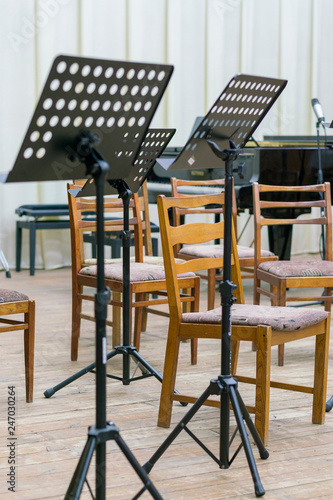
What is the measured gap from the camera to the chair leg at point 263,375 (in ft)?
7.00

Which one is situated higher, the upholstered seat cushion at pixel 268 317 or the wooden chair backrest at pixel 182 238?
the wooden chair backrest at pixel 182 238

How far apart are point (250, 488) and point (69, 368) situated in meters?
1.24

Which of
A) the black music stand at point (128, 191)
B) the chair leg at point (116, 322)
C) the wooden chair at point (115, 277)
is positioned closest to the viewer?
the black music stand at point (128, 191)

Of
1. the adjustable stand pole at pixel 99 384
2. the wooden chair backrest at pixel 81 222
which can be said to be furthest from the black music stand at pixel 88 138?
the wooden chair backrest at pixel 81 222

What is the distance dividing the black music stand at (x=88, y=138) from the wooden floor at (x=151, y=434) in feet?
1.02

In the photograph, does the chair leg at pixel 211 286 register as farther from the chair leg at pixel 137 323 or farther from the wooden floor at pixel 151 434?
the chair leg at pixel 137 323

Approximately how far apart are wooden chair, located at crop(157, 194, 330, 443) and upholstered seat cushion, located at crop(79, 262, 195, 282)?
1.49 feet

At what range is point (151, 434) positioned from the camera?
2309mm

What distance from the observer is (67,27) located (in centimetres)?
545

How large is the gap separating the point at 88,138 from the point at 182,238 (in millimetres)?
832

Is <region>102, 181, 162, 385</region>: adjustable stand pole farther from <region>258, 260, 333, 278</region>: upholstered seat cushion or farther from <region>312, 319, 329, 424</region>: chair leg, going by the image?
<region>258, 260, 333, 278</region>: upholstered seat cushion

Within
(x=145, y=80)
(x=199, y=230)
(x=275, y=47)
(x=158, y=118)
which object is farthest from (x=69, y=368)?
(x=275, y=47)

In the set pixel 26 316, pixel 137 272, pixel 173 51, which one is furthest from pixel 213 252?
pixel 173 51

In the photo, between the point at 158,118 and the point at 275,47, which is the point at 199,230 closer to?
Answer: the point at 158,118
